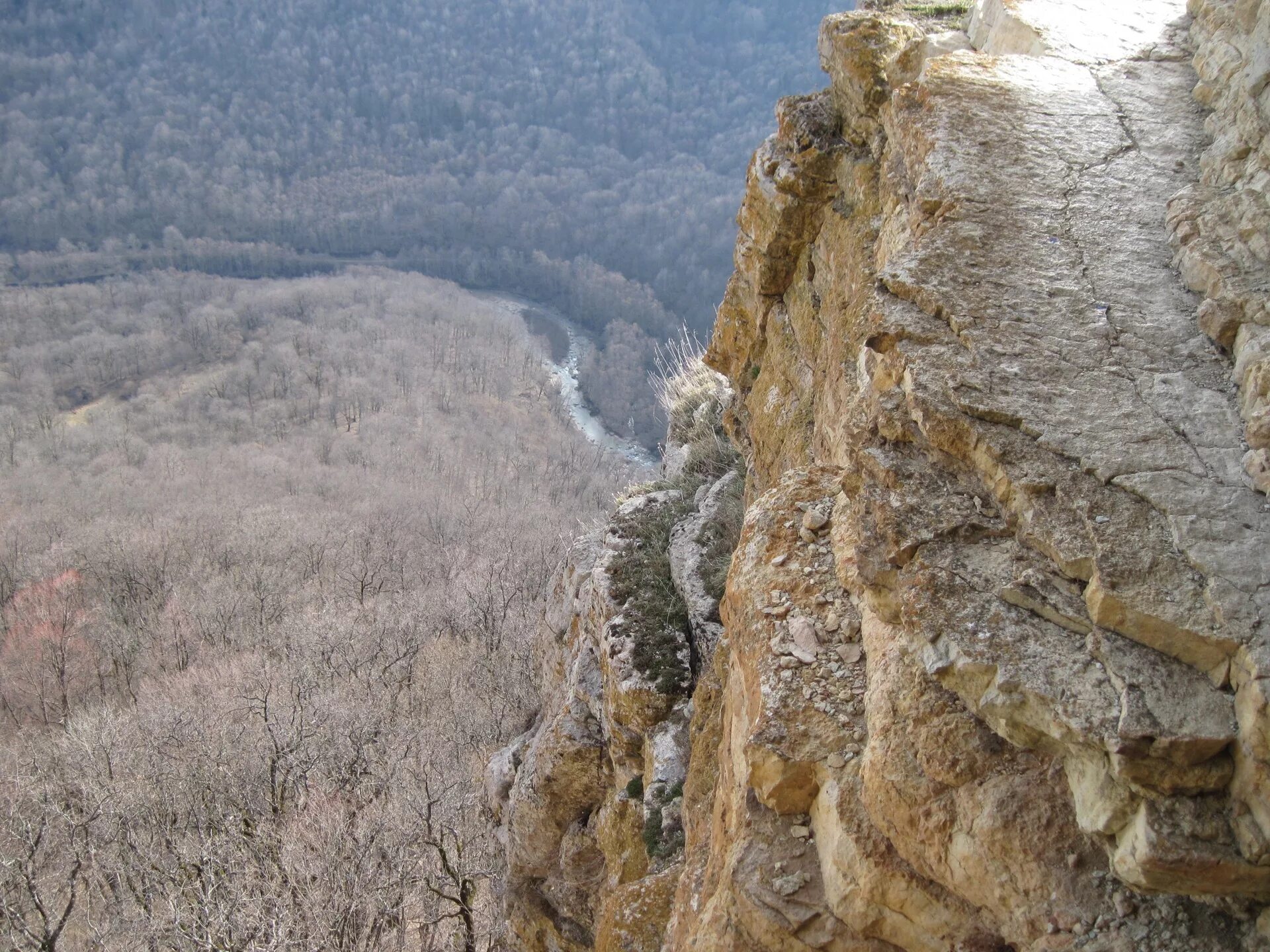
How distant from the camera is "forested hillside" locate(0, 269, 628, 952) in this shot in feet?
48.5

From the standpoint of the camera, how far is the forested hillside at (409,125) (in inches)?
3964

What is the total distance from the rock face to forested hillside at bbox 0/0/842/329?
8097 centimetres

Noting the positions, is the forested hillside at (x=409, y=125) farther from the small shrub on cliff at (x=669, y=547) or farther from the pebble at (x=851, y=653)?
the pebble at (x=851, y=653)

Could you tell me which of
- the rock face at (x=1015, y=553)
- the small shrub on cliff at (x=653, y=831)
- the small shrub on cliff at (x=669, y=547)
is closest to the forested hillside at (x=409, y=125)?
the small shrub on cliff at (x=669, y=547)

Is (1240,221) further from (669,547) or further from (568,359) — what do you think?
(568,359)

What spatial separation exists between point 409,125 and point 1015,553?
133 m

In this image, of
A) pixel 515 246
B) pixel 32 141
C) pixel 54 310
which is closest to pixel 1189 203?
pixel 54 310

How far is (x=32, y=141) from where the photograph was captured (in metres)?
108

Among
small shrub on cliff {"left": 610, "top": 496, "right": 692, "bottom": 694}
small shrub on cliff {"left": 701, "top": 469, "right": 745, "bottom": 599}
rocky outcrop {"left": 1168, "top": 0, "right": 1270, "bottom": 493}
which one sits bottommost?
small shrub on cliff {"left": 610, "top": 496, "right": 692, "bottom": 694}

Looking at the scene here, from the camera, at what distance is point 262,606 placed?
3194 centimetres

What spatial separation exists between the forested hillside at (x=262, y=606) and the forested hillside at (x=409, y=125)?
25.1 meters

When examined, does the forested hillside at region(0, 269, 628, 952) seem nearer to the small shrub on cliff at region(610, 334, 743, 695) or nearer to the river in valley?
the river in valley

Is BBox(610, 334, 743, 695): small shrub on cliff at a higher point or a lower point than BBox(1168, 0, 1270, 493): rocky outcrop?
lower


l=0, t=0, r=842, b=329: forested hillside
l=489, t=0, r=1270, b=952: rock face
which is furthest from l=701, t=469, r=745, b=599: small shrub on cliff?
l=0, t=0, r=842, b=329: forested hillside
